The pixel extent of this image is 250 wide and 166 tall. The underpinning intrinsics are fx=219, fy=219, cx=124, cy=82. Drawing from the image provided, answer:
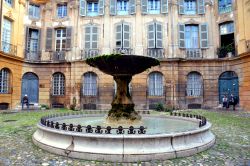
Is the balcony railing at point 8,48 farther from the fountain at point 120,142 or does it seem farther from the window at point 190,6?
A: the window at point 190,6

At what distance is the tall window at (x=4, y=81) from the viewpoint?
59.1 ft

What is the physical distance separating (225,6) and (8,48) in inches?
751

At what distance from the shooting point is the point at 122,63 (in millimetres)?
7480

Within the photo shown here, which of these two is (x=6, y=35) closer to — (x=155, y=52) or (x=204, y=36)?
(x=155, y=52)

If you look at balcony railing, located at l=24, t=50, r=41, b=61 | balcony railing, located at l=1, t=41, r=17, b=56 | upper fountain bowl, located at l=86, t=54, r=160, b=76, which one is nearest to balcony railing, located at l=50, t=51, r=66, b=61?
balcony railing, located at l=24, t=50, r=41, b=61

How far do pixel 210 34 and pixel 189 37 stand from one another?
1.82 metres

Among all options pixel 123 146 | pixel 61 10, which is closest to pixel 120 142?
pixel 123 146

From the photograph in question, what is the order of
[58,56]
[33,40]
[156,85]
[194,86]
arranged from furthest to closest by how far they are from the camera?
[33,40] → [58,56] → [194,86] → [156,85]

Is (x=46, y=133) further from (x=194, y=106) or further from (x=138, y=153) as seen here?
(x=194, y=106)

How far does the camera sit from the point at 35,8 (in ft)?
69.8

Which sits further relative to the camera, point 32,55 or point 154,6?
point 32,55

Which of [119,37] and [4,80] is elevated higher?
[119,37]

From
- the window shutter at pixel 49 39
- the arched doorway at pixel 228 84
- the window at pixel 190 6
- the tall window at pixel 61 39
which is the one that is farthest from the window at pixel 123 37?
the arched doorway at pixel 228 84

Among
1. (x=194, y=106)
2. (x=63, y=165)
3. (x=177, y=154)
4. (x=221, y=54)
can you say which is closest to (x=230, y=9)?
(x=221, y=54)
